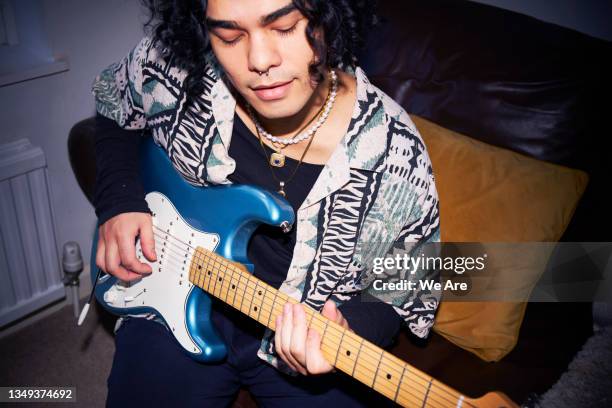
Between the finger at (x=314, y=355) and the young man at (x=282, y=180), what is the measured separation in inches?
1.7

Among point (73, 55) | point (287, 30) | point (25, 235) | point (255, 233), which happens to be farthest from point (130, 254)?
point (73, 55)

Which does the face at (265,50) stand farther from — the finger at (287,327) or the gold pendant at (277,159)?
the finger at (287,327)

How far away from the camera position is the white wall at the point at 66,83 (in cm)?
160

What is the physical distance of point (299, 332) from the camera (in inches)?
35.5

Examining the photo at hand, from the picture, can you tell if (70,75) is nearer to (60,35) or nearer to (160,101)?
(60,35)

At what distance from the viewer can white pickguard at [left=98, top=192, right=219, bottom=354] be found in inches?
44.8

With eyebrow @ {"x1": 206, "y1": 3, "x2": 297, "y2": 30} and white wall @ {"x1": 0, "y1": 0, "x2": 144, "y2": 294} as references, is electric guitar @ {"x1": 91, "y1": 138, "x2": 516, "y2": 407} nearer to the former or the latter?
eyebrow @ {"x1": 206, "y1": 3, "x2": 297, "y2": 30}

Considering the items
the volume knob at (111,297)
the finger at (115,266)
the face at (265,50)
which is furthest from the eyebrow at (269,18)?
the volume knob at (111,297)

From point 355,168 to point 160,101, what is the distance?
51cm

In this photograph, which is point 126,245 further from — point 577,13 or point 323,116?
point 577,13

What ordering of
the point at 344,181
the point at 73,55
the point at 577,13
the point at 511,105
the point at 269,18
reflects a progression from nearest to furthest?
the point at 269,18 < the point at 344,181 < the point at 511,105 < the point at 577,13 < the point at 73,55

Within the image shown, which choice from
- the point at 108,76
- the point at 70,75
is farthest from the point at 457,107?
the point at 70,75

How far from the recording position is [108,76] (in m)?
1.38

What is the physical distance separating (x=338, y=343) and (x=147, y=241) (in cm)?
54
